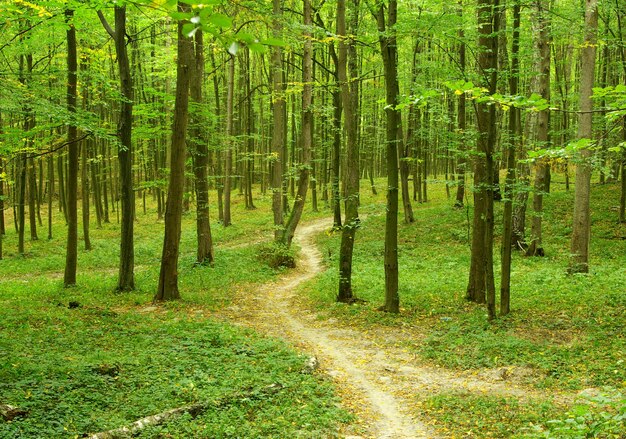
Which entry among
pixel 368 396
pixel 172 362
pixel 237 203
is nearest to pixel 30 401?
pixel 172 362

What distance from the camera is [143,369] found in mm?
7387

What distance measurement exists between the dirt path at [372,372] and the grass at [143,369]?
566 millimetres

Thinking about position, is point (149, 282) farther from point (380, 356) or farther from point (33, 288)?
point (380, 356)

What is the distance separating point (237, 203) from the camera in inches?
1475

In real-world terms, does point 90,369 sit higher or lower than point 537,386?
higher

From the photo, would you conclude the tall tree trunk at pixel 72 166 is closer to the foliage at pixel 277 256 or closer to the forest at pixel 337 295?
the forest at pixel 337 295

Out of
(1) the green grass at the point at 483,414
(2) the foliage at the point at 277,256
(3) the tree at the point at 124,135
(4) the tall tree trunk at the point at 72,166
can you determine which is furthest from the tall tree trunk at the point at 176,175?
(1) the green grass at the point at 483,414

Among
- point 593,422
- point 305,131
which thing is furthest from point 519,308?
point 305,131

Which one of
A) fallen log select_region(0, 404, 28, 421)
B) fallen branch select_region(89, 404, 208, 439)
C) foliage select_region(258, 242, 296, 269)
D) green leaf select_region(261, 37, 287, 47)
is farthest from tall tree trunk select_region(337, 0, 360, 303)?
green leaf select_region(261, 37, 287, 47)

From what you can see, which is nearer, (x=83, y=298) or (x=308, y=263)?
(x=83, y=298)

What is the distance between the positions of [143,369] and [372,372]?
4.13 metres

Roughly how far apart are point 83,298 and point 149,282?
2.64 m

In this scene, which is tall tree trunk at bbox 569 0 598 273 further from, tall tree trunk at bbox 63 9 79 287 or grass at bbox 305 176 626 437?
tall tree trunk at bbox 63 9 79 287

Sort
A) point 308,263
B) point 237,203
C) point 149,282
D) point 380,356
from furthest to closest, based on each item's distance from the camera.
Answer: point 237,203 → point 308,263 → point 149,282 → point 380,356
